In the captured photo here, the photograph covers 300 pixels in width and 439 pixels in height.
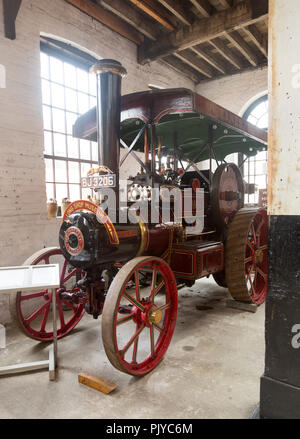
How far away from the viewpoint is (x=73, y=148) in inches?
180

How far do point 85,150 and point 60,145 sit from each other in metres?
0.46

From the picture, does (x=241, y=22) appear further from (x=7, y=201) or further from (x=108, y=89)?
(x=7, y=201)

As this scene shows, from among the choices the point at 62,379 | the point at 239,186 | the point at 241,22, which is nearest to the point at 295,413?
the point at 62,379

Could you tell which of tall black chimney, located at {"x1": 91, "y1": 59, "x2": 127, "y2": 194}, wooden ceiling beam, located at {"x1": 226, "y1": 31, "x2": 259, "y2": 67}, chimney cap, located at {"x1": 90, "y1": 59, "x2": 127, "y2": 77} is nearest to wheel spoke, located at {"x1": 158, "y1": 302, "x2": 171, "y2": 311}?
tall black chimney, located at {"x1": 91, "y1": 59, "x2": 127, "y2": 194}

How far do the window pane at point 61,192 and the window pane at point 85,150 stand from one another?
583mm

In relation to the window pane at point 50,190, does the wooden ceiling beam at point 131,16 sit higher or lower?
higher

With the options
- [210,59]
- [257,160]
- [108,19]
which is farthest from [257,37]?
[257,160]

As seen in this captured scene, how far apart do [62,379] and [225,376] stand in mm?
1166

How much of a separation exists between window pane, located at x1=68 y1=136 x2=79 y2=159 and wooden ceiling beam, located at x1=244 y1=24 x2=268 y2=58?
3291 millimetres

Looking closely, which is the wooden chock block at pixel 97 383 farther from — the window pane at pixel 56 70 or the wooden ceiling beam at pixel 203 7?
the wooden ceiling beam at pixel 203 7

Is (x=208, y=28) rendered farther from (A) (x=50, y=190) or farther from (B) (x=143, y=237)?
(B) (x=143, y=237)

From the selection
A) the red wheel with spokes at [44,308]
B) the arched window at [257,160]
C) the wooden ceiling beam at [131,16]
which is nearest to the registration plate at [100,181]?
the red wheel with spokes at [44,308]

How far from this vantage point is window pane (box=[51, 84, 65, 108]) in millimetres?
4305

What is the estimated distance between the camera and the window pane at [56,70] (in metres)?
4.25
